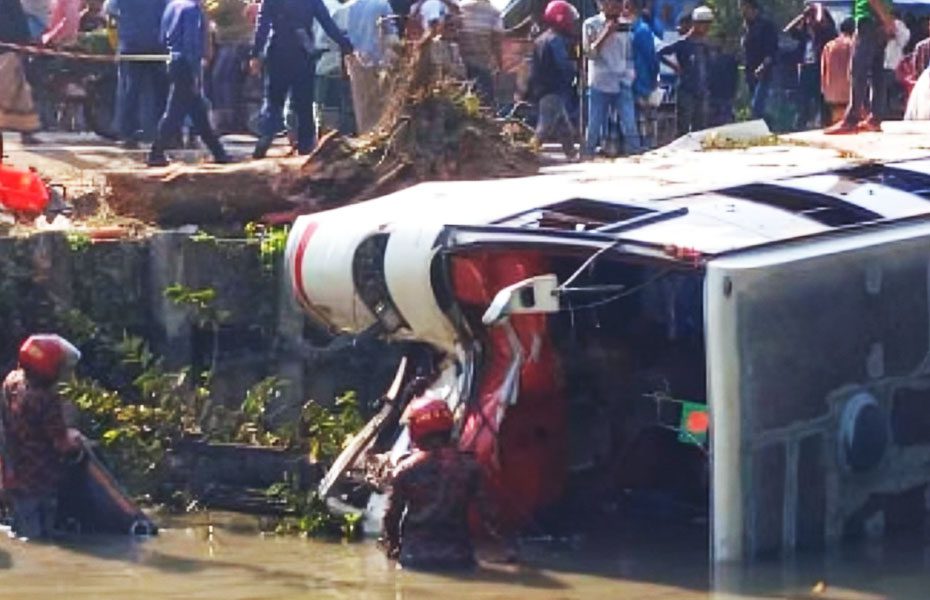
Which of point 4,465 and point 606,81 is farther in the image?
point 606,81

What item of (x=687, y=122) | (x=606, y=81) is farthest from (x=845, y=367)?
(x=687, y=122)

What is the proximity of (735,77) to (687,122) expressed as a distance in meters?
0.65

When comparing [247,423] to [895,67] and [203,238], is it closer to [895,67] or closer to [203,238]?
[203,238]

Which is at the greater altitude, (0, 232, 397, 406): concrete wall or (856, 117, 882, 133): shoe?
(856, 117, 882, 133): shoe

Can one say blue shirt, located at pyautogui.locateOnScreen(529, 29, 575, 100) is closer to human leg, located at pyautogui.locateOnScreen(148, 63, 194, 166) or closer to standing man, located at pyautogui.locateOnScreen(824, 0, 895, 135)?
human leg, located at pyautogui.locateOnScreen(148, 63, 194, 166)

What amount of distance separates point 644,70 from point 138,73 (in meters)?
3.89

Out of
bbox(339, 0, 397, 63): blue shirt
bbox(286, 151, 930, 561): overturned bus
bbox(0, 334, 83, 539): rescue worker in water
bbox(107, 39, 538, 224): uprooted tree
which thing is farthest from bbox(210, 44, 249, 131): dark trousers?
bbox(0, 334, 83, 539): rescue worker in water

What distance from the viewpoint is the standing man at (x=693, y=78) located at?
74.7ft

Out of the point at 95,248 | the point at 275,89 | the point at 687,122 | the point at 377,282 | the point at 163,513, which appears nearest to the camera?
the point at 377,282

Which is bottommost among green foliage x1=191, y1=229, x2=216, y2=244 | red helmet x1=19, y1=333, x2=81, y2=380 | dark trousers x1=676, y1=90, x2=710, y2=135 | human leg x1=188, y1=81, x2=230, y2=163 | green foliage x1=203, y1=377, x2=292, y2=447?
green foliage x1=203, y1=377, x2=292, y2=447

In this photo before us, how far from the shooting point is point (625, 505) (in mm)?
14781

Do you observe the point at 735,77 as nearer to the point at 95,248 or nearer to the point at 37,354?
the point at 95,248

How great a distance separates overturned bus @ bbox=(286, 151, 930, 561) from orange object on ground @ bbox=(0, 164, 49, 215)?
367 cm

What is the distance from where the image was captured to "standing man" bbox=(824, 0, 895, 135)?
17.9m
